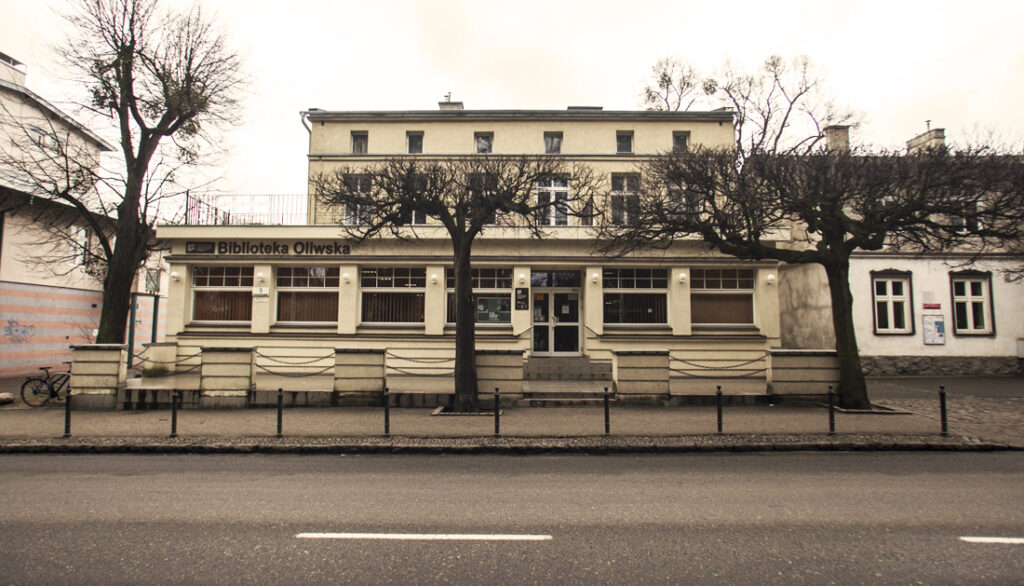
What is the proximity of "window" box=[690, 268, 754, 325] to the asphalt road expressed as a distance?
982 cm

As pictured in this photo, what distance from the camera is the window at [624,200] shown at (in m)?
13.1

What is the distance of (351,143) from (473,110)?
514 centimetres

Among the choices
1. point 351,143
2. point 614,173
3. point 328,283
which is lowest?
point 328,283

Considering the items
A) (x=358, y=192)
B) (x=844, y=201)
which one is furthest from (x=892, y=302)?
(x=358, y=192)

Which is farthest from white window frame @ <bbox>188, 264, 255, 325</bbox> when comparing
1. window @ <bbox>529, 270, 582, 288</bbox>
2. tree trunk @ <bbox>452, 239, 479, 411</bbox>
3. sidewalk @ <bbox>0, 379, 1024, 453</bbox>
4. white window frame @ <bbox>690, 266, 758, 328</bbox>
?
white window frame @ <bbox>690, 266, 758, 328</bbox>

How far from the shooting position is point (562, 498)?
A: 5789mm

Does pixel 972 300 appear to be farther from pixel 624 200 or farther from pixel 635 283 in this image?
pixel 624 200

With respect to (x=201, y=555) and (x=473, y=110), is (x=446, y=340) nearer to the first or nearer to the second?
(x=473, y=110)

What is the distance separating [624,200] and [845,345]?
6547 millimetres

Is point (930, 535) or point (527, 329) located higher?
point (527, 329)

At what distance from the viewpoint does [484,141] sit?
20.3 m

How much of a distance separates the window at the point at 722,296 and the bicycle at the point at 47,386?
60.4ft

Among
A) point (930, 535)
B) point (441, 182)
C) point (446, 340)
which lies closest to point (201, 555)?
point (930, 535)

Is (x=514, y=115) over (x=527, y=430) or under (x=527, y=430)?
over
